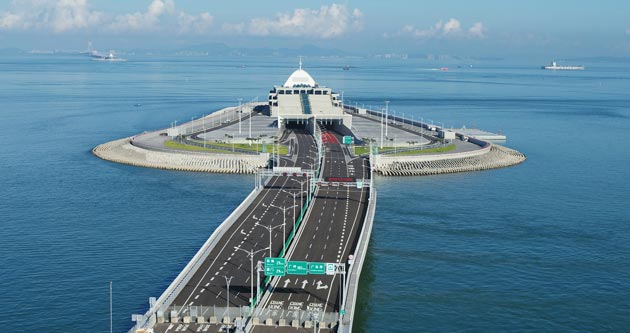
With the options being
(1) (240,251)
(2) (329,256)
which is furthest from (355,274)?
(1) (240,251)

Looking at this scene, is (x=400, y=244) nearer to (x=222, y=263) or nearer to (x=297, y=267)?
(x=222, y=263)

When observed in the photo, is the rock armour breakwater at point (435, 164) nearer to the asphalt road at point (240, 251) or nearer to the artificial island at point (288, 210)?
the artificial island at point (288, 210)

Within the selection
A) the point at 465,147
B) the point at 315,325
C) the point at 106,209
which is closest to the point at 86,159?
the point at 106,209

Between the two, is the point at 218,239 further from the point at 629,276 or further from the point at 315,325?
the point at 629,276

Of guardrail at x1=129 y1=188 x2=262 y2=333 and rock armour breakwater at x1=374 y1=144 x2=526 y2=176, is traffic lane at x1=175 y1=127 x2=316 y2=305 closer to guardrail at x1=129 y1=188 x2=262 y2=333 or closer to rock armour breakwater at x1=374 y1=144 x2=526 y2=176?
guardrail at x1=129 y1=188 x2=262 y2=333

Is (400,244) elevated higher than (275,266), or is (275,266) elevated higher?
(275,266)

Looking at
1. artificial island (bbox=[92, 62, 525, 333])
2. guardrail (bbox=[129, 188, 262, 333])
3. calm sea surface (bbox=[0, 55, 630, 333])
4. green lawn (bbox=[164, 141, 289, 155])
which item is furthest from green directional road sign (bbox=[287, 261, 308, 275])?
green lawn (bbox=[164, 141, 289, 155])
